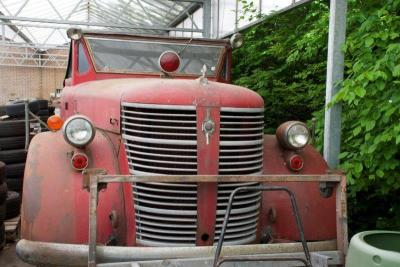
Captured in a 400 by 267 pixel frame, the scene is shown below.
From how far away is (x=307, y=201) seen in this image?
3701mm

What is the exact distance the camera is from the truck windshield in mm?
4730

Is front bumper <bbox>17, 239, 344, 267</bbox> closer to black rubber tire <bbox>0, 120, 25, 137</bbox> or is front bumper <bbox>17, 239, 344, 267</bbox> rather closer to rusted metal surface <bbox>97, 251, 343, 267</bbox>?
rusted metal surface <bbox>97, 251, 343, 267</bbox>

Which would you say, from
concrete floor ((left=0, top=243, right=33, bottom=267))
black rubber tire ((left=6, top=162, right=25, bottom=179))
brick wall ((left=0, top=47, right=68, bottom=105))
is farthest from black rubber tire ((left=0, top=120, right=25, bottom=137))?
brick wall ((left=0, top=47, right=68, bottom=105))

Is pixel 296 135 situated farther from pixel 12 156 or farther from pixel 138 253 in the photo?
pixel 12 156

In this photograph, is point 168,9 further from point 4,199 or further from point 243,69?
point 4,199

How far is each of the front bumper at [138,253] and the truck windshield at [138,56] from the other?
7.13 ft

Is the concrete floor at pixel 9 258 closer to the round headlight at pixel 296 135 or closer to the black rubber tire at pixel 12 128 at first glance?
the black rubber tire at pixel 12 128

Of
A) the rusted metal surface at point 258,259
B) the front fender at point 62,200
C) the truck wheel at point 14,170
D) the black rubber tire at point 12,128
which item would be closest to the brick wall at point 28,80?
the black rubber tire at point 12,128

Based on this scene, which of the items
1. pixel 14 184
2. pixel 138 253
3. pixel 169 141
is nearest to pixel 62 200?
pixel 138 253

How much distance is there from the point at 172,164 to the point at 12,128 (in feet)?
14.6

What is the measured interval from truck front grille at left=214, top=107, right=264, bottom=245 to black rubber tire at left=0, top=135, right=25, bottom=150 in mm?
4474

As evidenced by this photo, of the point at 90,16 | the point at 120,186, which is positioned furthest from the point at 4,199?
the point at 90,16

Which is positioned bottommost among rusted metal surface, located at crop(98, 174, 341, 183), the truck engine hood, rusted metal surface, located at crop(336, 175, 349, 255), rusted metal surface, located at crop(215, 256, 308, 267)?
rusted metal surface, located at crop(215, 256, 308, 267)

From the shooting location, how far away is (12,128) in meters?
6.79
